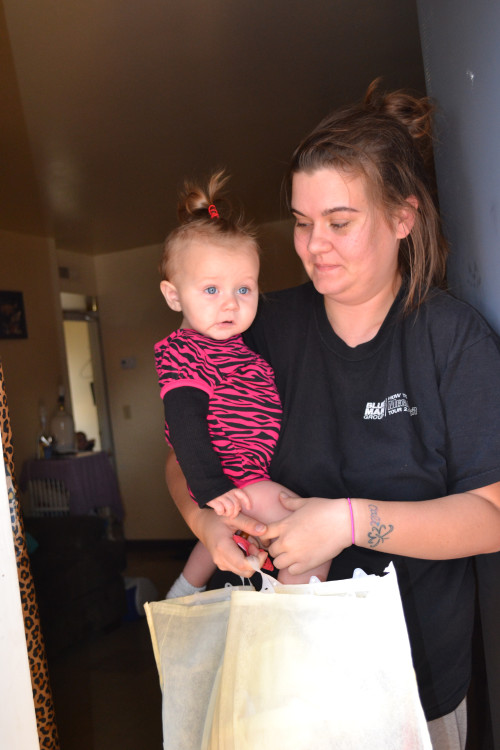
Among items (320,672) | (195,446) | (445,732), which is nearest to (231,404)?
(195,446)

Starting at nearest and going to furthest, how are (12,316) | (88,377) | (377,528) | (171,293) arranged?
(377,528), (171,293), (12,316), (88,377)

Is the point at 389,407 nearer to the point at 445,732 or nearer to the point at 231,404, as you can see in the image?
the point at 231,404

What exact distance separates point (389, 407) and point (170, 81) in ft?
7.81

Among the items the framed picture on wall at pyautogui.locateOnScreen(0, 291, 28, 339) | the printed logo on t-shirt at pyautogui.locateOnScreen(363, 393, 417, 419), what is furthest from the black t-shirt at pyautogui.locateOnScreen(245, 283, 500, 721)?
the framed picture on wall at pyautogui.locateOnScreen(0, 291, 28, 339)

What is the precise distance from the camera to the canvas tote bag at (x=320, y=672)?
88 cm

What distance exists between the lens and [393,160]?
1165mm

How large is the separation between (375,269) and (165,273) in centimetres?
44

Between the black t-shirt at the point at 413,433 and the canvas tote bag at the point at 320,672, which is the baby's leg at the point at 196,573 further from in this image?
the canvas tote bag at the point at 320,672

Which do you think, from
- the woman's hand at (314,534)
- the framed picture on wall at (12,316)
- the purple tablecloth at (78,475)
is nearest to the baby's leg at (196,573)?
the woman's hand at (314,534)

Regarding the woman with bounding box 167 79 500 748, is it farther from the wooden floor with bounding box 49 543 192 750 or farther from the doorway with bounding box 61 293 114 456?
the doorway with bounding box 61 293 114 456

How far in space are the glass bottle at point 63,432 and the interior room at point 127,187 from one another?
11cm

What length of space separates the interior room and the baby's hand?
0.55 metres

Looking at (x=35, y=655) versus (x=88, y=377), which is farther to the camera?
(x=88, y=377)

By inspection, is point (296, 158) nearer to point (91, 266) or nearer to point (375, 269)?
point (375, 269)
